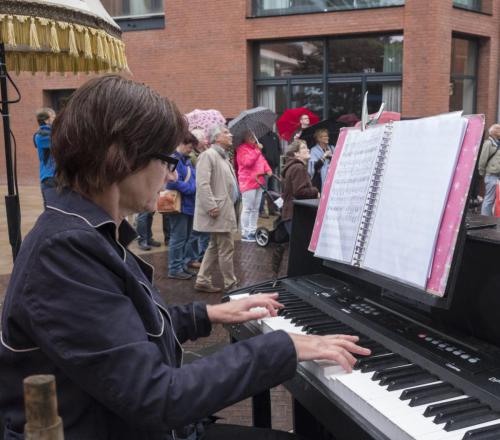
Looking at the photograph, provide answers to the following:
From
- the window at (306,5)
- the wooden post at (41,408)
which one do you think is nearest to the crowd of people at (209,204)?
the wooden post at (41,408)

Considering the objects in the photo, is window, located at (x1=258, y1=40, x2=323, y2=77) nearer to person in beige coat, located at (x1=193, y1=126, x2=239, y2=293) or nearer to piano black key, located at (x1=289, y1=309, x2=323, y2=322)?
person in beige coat, located at (x1=193, y1=126, x2=239, y2=293)

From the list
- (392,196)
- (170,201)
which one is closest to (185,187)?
(170,201)

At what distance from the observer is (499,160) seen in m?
10.9

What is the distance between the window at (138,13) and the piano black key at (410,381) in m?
14.7

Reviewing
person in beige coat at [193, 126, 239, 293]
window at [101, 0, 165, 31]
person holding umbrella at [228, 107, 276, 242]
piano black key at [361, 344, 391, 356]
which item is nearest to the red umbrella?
person holding umbrella at [228, 107, 276, 242]

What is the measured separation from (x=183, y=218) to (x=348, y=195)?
4.93 m

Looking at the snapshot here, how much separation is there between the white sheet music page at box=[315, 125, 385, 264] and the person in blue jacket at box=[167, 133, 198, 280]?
452cm

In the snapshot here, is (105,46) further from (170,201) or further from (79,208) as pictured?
(170,201)

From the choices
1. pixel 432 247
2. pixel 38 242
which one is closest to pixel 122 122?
pixel 38 242

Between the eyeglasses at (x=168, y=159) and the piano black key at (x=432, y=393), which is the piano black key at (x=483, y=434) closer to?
the piano black key at (x=432, y=393)

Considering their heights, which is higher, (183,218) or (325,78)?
(325,78)

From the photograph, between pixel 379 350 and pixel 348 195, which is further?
pixel 348 195

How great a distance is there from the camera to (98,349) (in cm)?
127

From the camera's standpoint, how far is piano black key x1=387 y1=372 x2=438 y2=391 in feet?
4.85
